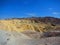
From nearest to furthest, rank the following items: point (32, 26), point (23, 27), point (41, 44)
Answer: point (41, 44) < point (23, 27) < point (32, 26)

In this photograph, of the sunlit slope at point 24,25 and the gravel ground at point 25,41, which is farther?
the sunlit slope at point 24,25

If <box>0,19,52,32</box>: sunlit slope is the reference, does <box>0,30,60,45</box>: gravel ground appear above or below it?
below

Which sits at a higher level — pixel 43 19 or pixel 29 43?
pixel 43 19

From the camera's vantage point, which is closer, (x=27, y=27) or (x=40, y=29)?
(x=27, y=27)

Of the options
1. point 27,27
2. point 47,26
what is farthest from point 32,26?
point 47,26

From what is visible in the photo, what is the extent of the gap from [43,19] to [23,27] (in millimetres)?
8190

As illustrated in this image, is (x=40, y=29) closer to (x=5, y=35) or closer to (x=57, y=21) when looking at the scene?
(x=57, y=21)

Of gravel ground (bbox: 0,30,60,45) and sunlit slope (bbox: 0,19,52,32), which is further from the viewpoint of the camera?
sunlit slope (bbox: 0,19,52,32)

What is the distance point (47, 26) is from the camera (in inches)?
1206

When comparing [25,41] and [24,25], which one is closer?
[25,41]

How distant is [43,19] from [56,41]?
2526cm

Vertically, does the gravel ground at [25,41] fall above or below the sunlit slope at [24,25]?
below

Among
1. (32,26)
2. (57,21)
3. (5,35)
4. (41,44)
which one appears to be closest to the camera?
(41,44)

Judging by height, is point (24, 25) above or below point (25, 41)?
above
